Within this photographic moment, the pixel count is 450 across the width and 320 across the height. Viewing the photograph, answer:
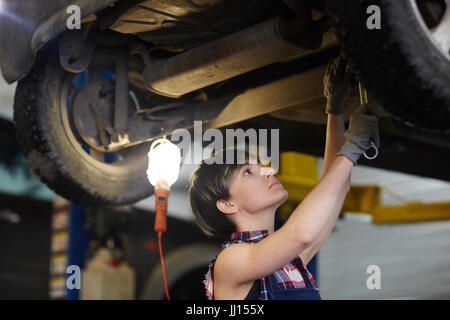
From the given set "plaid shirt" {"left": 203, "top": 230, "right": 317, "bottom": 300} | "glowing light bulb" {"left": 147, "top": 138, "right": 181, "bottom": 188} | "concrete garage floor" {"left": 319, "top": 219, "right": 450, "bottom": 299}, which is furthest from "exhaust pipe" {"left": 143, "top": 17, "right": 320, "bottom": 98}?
"concrete garage floor" {"left": 319, "top": 219, "right": 450, "bottom": 299}

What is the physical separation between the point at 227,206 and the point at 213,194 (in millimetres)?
51

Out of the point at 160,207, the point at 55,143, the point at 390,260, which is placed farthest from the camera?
the point at 390,260

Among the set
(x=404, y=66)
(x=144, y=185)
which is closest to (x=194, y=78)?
(x=144, y=185)

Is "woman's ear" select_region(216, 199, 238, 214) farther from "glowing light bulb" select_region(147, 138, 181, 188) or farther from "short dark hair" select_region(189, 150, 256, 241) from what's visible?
"glowing light bulb" select_region(147, 138, 181, 188)

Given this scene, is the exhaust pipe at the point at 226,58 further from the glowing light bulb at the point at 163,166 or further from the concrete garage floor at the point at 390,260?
the concrete garage floor at the point at 390,260

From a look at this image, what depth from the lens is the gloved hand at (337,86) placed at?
148cm

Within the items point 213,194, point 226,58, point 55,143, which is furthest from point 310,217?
point 55,143

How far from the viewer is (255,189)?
1521 millimetres

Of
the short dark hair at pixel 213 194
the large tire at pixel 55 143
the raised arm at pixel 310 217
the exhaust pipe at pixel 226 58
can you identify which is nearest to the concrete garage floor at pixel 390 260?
the large tire at pixel 55 143

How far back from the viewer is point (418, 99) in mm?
1257

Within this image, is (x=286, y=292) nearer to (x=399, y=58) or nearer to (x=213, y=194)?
(x=213, y=194)
